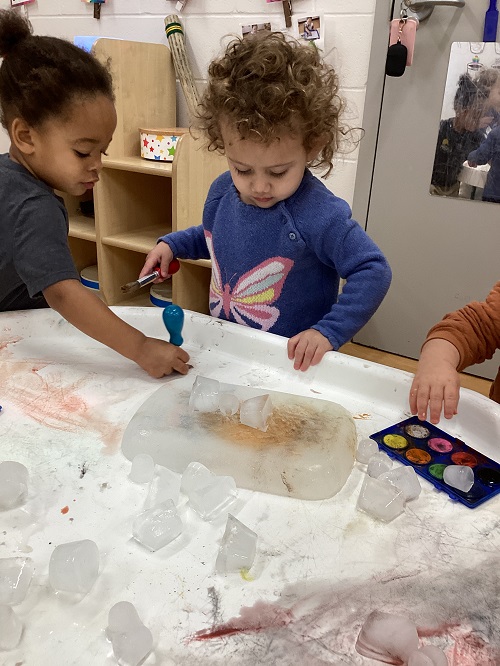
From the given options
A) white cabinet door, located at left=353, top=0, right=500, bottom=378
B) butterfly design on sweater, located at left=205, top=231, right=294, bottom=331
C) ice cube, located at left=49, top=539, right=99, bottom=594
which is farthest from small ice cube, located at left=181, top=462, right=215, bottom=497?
white cabinet door, located at left=353, top=0, right=500, bottom=378

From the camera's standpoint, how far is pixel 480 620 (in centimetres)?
40

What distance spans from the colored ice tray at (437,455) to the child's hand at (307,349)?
15cm

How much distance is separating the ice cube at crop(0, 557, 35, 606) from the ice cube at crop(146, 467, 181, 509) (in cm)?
12

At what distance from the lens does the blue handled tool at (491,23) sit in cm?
144

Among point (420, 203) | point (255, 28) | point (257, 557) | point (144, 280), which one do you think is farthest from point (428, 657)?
point (255, 28)

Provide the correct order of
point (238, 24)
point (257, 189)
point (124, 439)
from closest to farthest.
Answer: point (124, 439), point (257, 189), point (238, 24)

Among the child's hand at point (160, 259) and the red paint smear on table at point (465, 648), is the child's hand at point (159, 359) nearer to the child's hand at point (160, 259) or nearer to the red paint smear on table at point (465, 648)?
the child's hand at point (160, 259)

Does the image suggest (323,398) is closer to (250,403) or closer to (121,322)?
(250,403)

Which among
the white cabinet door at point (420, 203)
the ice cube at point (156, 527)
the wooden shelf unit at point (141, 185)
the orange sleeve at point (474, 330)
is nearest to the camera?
the ice cube at point (156, 527)

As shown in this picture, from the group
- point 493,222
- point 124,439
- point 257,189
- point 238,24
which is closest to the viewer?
point 124,439

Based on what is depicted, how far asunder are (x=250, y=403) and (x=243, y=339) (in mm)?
196

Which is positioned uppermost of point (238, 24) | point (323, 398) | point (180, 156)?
point (238, 24)

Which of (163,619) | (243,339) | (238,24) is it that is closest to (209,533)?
(163,619)

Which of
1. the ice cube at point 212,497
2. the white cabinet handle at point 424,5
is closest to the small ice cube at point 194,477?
the ice cube at point 212,497
